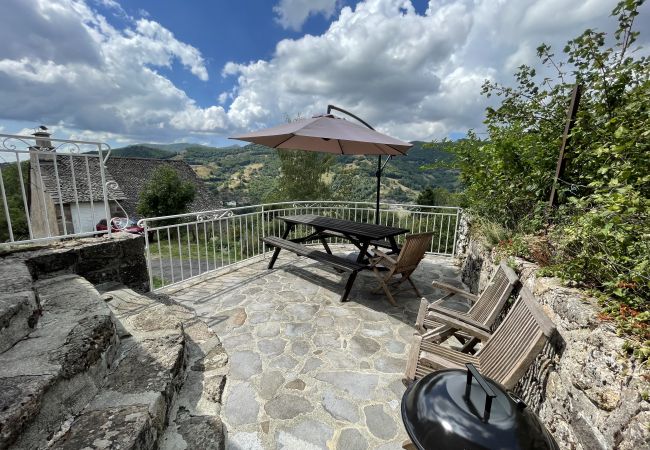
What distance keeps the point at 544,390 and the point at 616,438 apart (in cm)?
65

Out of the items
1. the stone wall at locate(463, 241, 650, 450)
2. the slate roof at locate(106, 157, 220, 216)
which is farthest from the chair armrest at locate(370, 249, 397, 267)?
the slate roof at locate(106, 157, 220, 216)

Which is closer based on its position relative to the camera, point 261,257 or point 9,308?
point 9,308

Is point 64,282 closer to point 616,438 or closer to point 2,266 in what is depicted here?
point 2,266

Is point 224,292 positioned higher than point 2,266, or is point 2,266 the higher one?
point 2,266

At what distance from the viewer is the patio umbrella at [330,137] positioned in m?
3.54

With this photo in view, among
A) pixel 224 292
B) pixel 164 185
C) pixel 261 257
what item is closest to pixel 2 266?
pixel 224 292

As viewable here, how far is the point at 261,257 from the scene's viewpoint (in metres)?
5.49

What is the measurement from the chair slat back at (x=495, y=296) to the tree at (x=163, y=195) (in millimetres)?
23162

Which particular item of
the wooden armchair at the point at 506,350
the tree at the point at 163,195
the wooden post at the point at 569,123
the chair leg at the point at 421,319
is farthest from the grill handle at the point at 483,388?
the tree at the point at 163,195

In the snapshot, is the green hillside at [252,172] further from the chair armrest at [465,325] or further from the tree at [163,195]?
the chair armrest at [465,325]

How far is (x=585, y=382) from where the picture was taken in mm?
1453

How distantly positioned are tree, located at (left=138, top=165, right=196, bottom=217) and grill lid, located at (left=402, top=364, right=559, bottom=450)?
2421 cm

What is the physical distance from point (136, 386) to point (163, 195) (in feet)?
78.0

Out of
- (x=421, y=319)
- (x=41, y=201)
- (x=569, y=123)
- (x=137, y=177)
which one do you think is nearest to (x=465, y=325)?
(x=421, y=319)
